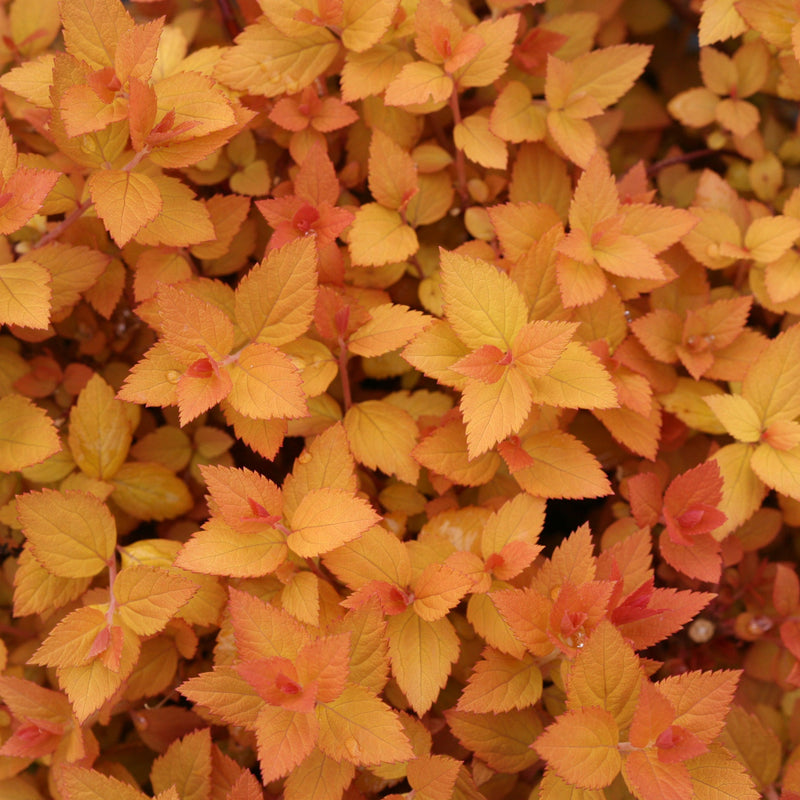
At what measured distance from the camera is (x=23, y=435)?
1.55 metres

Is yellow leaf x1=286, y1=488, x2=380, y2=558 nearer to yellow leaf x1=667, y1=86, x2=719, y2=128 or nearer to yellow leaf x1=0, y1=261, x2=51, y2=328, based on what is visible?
yellow leaf x1=0, y1=261, x2=51, y2=328

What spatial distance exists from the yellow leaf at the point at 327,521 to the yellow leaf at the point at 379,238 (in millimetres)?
572

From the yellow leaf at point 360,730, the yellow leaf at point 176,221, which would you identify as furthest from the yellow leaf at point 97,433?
the yellow leaf at point 360,730

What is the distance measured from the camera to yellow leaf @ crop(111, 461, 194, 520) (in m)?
1.68

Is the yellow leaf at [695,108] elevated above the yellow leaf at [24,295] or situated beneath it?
elevated above

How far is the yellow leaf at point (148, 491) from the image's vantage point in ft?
5.50

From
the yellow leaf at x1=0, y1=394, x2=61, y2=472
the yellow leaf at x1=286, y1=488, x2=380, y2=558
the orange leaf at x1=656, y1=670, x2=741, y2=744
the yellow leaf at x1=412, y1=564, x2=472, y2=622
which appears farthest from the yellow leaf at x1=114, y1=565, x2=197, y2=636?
the orange leaf at x1=656, y1=670, x2=741, y2=744

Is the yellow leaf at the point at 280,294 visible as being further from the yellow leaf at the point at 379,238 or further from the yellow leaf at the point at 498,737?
the yellow leaf at the point at 498,737

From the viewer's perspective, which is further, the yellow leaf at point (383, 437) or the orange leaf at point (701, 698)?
the yellow leaf at point (383, 437)

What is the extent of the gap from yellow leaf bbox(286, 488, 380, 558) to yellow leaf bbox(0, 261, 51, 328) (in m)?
0.60

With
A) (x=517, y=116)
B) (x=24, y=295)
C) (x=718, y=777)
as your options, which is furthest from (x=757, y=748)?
(x=24, y=295)

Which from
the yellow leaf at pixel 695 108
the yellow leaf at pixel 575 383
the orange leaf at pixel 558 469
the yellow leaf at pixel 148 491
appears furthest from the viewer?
the yellow leaf at pixel 695 108

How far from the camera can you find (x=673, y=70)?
2375 mm

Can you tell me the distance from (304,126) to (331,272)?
38 centimetres
